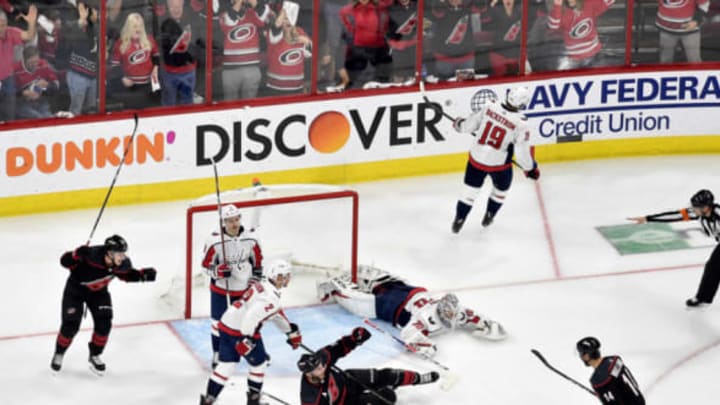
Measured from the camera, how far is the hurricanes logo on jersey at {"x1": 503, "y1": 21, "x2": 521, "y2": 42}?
49.5 ft

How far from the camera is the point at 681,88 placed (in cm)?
1556

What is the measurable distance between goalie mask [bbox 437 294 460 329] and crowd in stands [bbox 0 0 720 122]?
345 cm

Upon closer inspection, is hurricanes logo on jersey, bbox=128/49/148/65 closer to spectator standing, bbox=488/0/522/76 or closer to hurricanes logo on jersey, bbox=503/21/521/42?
spectator standing, bbox=488/0/522/76

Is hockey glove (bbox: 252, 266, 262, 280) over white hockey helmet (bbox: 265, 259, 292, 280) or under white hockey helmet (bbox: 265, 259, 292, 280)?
under

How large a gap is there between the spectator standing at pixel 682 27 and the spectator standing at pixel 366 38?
268cm

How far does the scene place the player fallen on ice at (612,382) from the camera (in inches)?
364

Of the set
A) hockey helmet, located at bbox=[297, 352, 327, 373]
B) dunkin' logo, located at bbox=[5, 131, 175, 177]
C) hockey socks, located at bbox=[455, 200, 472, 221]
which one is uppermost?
dunkin' logo, located at bbox=[5, 131, 175, 177]

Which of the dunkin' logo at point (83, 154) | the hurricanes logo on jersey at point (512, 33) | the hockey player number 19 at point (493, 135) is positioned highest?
the hurricanes logo on jersey at point (512, 33)

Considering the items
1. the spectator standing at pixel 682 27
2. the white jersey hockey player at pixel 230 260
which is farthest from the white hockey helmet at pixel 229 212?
the spectator standing at pixel 682 27

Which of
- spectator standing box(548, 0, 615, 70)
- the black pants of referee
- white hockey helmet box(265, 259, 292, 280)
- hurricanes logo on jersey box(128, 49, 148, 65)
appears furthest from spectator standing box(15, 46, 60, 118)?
the black pants of referee

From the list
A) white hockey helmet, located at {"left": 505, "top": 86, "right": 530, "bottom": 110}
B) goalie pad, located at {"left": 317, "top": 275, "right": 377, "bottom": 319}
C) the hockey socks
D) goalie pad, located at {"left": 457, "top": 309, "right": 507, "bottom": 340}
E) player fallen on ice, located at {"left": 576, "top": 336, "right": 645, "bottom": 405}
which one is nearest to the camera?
player fallen on ice, located at {"left": 576, "top": 336, "right": 645, "bottom": 405}

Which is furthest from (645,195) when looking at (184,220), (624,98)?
(184,220)

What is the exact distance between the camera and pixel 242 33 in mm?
14086

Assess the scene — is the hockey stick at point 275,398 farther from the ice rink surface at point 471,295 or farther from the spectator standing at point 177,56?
the spectator standing at point 177,56
